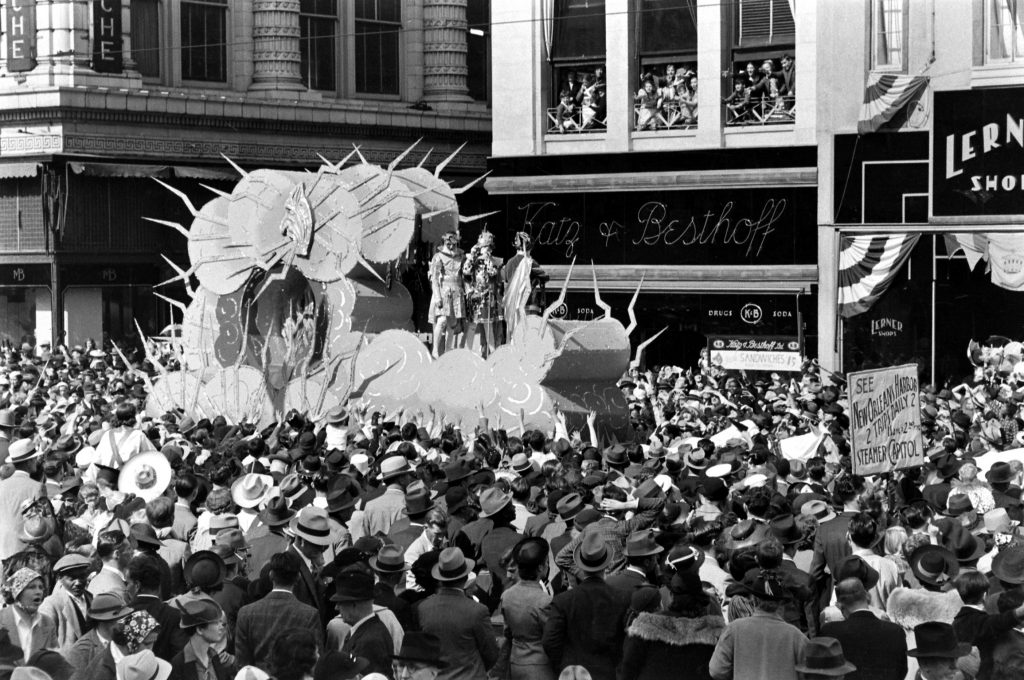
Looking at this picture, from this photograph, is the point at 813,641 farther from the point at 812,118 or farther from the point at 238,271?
the point at 812,118

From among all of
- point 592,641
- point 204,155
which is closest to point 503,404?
point 592,641

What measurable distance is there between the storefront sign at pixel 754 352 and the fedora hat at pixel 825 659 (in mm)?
20407

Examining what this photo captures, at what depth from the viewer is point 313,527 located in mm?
9438

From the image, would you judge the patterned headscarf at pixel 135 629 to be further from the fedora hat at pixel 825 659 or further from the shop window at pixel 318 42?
the shop window at pixel 318 42

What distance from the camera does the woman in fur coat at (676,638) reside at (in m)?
7.68

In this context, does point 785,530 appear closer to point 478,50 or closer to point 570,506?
point 570,506

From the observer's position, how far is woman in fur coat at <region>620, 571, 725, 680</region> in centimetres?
768

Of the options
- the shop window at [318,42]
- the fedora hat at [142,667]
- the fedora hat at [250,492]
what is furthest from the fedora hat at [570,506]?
the shop window at [318,42]

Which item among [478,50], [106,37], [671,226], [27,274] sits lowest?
[27,274]

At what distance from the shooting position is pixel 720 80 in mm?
28688

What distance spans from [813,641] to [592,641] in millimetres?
1215

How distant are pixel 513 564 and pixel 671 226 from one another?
20.9 metres

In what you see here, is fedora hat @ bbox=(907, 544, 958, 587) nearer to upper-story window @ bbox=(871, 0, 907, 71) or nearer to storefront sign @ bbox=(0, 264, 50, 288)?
upper-story window @ bbox=(871, 0, 907, 71)

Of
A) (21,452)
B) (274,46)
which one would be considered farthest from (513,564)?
(274,46)
